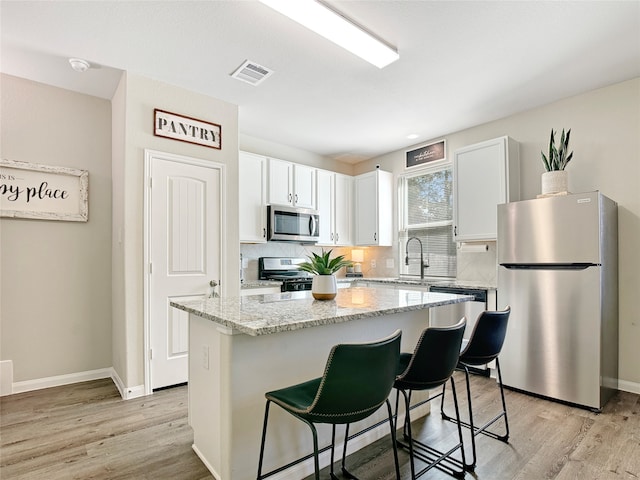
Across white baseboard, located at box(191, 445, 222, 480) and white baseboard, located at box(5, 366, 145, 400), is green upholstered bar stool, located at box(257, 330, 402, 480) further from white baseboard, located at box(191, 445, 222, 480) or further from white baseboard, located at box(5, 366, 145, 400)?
white baseboard, located at box(5, 366, 145, 400)

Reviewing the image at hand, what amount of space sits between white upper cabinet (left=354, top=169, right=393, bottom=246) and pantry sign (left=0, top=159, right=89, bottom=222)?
3.46 meters

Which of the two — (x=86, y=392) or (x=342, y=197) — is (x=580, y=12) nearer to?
(x=342, y=197)

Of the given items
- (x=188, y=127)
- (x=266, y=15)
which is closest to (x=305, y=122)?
(x=188, y=127)

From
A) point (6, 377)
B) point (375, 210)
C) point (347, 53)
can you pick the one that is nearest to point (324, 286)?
point (347, 53)

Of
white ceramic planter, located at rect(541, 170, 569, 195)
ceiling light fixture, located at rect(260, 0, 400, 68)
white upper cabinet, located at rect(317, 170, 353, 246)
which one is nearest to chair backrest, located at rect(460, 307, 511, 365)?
white ceramic planter, located at rect(541, 170, 569, 195)

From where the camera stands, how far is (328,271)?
2158 millimetres

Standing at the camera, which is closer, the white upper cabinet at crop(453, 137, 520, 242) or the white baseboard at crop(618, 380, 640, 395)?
the white baseboard at crop(618, 380, 640, 395)

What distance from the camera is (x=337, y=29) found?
2385 millimetres

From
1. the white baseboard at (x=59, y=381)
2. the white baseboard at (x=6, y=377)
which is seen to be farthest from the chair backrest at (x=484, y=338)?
the white baseboard at (x=6, y=377)

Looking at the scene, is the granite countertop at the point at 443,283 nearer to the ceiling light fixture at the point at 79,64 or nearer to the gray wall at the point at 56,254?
the gray wall at the point at 56,254

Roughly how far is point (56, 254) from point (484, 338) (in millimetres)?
3696

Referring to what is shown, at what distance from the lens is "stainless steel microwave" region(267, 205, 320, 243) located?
14.1 feet

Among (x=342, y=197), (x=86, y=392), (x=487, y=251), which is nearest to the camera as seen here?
(x=86, y=392)

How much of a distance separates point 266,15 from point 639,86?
3291mm
